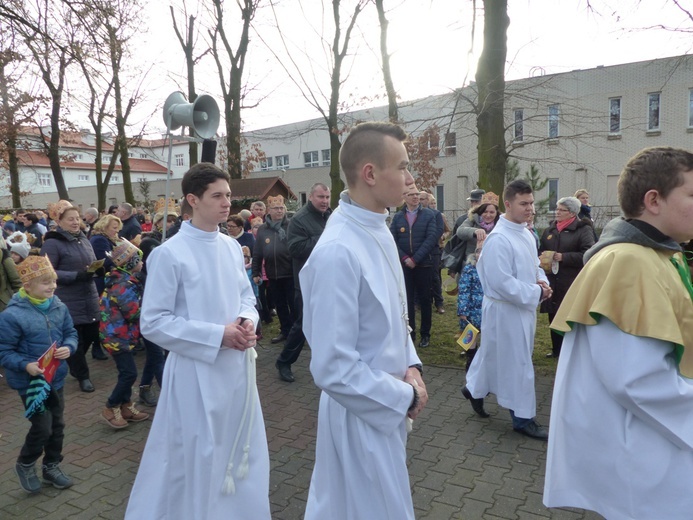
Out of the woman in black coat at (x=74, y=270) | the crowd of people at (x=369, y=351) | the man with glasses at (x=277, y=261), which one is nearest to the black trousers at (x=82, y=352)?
the woman in black coat at (x=74, y=270)

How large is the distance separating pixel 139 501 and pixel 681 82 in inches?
1285

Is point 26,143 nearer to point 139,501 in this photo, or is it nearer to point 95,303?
point 95,303

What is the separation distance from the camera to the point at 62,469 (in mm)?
4297

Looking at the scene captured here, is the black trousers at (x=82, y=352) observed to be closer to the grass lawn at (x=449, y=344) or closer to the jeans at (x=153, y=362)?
the jeans at (x=153, y=362)

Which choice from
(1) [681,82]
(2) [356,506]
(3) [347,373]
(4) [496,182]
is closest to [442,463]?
(2) [356,506]

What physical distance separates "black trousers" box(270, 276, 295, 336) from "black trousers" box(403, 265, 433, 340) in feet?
5.89

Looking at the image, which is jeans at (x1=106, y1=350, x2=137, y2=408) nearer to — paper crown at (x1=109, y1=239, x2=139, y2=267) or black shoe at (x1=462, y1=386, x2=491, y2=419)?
paper crown at (x1=109, y1=239, x2=139, y2=267)

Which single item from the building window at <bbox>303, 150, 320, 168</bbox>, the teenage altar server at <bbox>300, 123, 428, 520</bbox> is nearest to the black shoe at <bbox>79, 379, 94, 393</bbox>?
the teenage altar server at <bbox>300, 123, 428, 520</bbox>

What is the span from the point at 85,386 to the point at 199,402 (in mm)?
4042

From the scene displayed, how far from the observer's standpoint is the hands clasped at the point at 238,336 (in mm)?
2961

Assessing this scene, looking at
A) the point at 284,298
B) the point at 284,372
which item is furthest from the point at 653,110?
the point at 284,372

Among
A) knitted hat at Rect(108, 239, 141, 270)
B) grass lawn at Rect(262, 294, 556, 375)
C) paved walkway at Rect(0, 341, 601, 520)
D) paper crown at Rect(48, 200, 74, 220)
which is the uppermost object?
paper crown at Rect(48, 200, 74, 220)

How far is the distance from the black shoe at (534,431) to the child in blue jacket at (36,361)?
3785mm

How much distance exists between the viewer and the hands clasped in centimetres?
296
